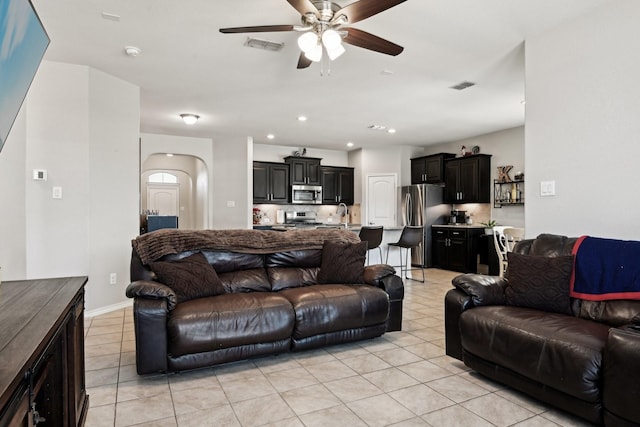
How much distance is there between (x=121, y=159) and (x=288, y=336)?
3.05 meters

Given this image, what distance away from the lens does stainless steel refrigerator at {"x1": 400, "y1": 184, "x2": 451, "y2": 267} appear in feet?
26.0

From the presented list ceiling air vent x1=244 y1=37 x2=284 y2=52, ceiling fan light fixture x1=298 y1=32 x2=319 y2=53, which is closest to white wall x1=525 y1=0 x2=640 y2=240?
ceiling fan light fixture x1=298 y1=32 x2=319 y2=53

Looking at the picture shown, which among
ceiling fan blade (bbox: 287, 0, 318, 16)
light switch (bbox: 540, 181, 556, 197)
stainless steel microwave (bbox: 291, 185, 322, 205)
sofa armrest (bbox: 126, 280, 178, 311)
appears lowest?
sofa armrest (bbox: 126, 280, 178, 311)

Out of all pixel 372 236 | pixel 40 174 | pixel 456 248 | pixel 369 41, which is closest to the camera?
pixel 369 41

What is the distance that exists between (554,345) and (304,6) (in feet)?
8.22

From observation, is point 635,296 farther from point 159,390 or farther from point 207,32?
point 207,32

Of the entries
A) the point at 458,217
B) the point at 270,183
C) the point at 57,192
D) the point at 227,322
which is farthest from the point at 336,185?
the point at 227,322

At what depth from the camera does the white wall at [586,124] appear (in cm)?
271

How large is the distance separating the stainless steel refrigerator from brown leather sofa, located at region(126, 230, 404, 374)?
14.4ft

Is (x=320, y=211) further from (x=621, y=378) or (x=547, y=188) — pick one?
(x=621, y=378)

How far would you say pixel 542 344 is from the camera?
6.91 feet

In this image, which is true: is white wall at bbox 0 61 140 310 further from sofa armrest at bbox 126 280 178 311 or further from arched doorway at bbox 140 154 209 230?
arched doorway at bbox 140 154 209 230

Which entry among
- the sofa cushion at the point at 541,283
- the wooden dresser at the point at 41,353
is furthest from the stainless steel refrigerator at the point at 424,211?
the wooden dresser at the point at 41,353

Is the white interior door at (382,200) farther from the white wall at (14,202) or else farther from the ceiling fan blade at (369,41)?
the white wall at (14,202)
